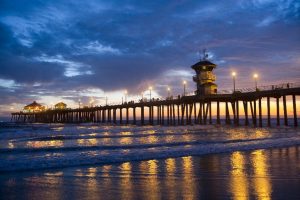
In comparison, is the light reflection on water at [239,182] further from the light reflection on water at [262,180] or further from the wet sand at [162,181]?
the light reflection on water at [262,180]

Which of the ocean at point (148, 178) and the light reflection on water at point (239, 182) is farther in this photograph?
the ocean at point (148, 178)

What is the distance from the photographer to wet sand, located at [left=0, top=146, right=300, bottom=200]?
19.8 feet

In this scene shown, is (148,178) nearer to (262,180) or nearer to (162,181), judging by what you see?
(162,181)

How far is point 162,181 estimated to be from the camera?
7.26 metres

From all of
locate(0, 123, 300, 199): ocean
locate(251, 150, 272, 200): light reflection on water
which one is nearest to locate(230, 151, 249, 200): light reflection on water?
locate(0, 123, 300, 199): ocean

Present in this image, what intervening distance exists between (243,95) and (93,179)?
34725mm

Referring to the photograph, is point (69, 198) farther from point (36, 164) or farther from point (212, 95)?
point (212, 95)

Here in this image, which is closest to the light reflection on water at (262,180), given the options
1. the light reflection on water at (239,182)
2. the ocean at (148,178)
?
the ocean at (148,178)

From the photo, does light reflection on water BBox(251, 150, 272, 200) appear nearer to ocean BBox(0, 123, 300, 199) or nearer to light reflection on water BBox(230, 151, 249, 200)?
ocean BBox(0, 123, 300, 199)

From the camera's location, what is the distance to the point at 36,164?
9852 millimetres

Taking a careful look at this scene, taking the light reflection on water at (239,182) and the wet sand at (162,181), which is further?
the wet sand at (162,181)

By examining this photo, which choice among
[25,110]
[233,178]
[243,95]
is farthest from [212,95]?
[25,110]

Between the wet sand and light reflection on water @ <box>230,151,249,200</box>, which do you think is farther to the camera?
the wet sand

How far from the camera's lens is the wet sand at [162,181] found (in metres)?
6.05
